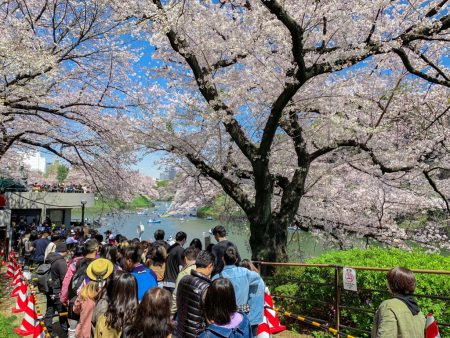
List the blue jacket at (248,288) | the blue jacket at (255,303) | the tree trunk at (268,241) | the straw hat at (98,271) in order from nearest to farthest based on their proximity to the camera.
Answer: the straw hat at (98,271) < the blue jacket at (248,288) < the blue jacket at (255,303) < the tree trunk at (268,241)

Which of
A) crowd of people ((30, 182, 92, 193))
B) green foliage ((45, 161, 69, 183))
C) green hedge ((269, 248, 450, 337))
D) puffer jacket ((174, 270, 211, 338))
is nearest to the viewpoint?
puffer jacket ((174, 270, 211, 338))

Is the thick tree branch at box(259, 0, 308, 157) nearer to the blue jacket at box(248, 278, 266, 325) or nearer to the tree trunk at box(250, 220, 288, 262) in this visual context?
the tree trunk at box(250, 220, 288, 262)

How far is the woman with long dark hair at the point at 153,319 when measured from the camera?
2473 mm

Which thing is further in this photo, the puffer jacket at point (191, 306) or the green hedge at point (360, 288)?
the green hedge at point (360, 288)

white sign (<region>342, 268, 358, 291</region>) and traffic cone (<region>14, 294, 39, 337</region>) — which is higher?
white sign (<region>342, 268, 358, 291</region>)

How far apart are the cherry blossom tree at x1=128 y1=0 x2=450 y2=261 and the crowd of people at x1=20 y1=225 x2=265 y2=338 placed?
12.4ft

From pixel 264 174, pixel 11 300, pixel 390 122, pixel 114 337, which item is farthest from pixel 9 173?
pixel 114 337

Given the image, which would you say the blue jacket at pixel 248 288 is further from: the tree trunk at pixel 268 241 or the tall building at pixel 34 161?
the tall building at pixel 34 161

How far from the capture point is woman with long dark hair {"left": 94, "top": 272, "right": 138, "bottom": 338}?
9.73ft

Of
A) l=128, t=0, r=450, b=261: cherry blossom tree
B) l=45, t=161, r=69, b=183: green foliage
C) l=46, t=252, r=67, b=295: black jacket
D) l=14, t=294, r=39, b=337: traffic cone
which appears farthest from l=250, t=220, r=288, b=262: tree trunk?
l=45, t=161, r=69, b=183: green foliage

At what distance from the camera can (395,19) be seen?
8.99 m

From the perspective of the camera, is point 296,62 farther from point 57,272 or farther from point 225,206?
point 225,206

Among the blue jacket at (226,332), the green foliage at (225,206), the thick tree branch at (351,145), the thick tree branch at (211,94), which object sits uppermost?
the thick tree branch at (211,94)

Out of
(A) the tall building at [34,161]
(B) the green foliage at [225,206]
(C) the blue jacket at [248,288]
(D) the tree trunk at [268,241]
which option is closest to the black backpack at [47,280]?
(C) the blue jacket at [248,288]
